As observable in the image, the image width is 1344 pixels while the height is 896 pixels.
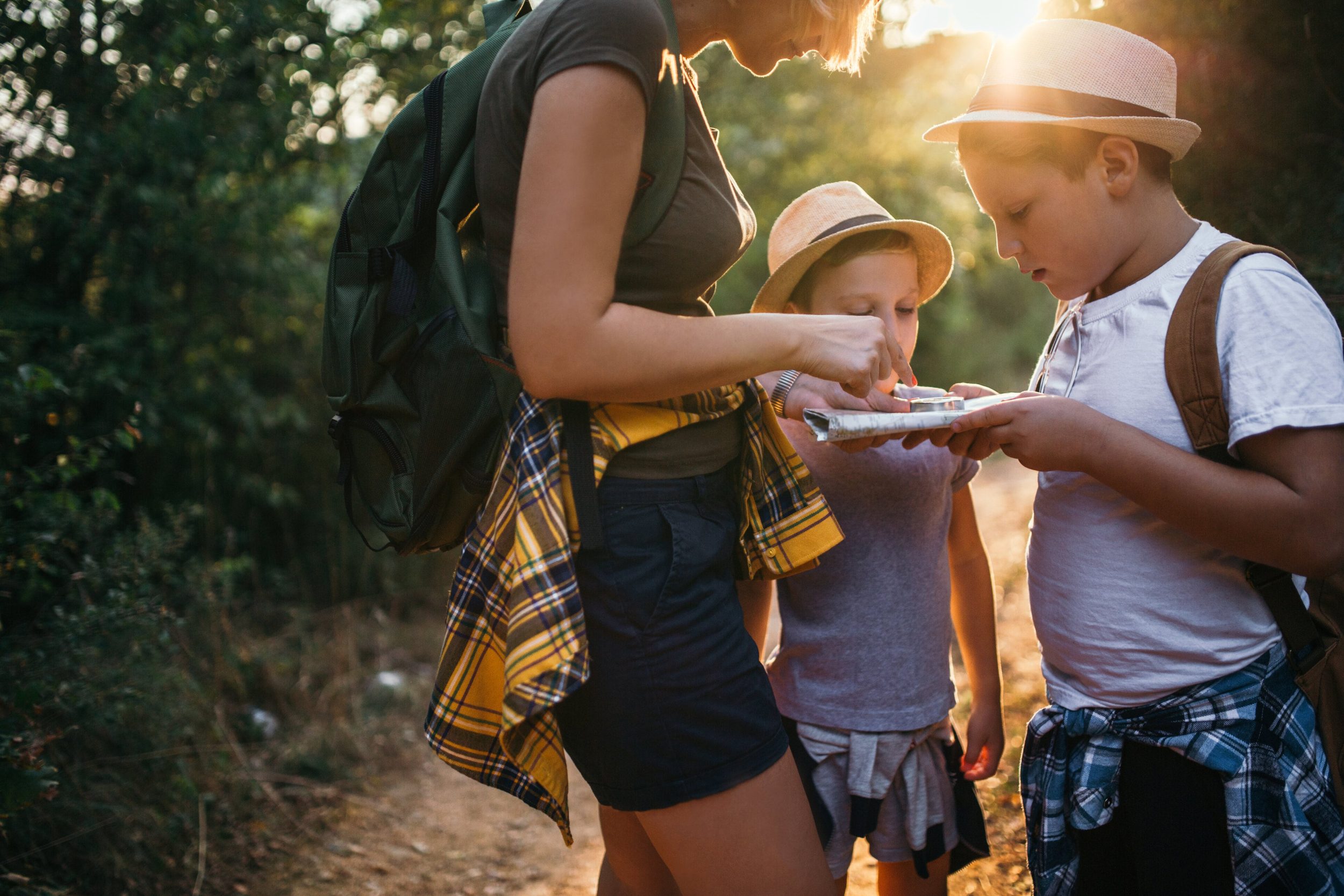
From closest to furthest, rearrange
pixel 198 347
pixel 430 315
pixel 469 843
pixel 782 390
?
pixel 430 315, pixel 782 390, pixel 469 843, pixel 198 347

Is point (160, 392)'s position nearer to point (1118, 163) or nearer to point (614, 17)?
point (614, 17)

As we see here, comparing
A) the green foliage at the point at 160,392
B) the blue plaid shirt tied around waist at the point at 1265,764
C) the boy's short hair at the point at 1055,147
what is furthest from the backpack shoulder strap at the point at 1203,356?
the green foliage at the point at 160,392

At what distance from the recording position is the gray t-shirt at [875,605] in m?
1.78

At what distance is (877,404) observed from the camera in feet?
5.22

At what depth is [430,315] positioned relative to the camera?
145 cm

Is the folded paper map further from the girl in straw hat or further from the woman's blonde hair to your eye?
the woman's blonde hair

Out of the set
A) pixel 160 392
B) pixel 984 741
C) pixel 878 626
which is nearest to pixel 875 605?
pixel 878 626

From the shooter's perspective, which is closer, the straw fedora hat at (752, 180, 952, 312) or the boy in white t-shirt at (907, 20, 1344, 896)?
the boy in white t-shirt at (907, 20, 1344, 896)

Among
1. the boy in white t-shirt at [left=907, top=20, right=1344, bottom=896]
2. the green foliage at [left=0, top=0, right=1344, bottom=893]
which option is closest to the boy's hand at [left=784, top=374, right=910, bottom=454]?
the boy in white t-shirt at [left=907, top=20, right=1344, bottom=896]

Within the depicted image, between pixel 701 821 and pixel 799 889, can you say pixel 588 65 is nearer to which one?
pixel 701 821

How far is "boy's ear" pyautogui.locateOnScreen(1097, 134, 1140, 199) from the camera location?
4.91 ft

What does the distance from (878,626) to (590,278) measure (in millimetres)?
1019

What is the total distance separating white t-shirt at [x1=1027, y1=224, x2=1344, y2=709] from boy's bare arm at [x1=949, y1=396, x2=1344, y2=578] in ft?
0.18

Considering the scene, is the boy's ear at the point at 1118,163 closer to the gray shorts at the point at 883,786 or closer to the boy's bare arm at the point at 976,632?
the boy's bare arm at the point at 976,632
